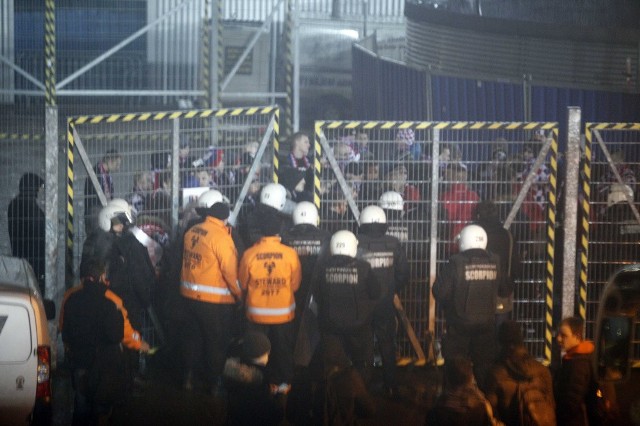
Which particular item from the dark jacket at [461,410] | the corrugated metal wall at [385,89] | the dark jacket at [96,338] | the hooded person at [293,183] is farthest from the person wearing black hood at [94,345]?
the corrugated metal wall at [385,89]

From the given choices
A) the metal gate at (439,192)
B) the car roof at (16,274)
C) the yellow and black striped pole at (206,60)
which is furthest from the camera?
the yellow and black striped pole at (206,60)

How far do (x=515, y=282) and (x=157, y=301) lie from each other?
3.83 metres

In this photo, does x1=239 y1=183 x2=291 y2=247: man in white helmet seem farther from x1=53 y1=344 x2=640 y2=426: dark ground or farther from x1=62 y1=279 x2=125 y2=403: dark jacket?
x1=62 y1=279 x2=125 y2=403: dark jacket

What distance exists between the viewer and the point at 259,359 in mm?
8273

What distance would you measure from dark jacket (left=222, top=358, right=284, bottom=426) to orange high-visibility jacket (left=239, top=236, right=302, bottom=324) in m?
1.82

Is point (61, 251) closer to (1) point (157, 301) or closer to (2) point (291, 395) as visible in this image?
(1) point (157, 301)

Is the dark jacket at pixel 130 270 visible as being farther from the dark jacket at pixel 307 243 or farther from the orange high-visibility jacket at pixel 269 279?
the dark jacket at pixel 307 243

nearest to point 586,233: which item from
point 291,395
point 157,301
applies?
point 291,395

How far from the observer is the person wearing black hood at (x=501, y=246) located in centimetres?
1099

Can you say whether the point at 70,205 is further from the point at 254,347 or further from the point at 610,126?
the point at 610,126

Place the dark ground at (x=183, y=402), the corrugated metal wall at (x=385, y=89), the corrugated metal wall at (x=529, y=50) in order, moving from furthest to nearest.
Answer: the corrugated metal wall at (x=385, y=89)
the corrugated metal wall at (x=529, y=50)
the dark ground at (x=183, y=402)

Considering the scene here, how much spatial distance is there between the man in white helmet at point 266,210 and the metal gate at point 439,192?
0.63m

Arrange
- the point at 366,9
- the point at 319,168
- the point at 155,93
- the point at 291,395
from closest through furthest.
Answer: the point at 291,395, the point at 319,168, the point at 155,93, the point at 366,9

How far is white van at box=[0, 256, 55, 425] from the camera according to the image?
839 cm
